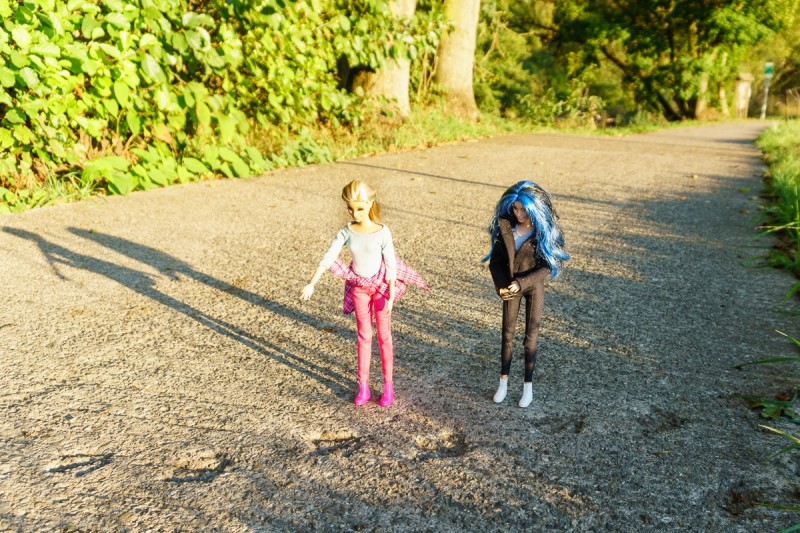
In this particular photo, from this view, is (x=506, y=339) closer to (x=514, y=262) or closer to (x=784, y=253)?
(x=514, y=262)

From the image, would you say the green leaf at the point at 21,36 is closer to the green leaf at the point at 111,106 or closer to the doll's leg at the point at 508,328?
the green leaf at the point at 111,106

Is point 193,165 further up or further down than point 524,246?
further down

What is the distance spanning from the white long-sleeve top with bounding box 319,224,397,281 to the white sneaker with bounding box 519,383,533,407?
808 millimetres

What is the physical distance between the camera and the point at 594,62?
109ft

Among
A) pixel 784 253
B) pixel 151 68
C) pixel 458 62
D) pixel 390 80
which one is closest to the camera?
pixel 784 253

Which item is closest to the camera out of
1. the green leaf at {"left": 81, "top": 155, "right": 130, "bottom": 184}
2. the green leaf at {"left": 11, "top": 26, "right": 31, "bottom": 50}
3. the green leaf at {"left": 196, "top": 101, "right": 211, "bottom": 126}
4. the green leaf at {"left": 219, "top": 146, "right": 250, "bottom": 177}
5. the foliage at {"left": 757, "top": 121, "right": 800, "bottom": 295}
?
the foliage at {"left": 757, "top": 121, "right": 800, "bottom": 295}

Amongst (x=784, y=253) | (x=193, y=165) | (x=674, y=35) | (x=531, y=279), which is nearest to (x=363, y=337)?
(x=531, y=279)

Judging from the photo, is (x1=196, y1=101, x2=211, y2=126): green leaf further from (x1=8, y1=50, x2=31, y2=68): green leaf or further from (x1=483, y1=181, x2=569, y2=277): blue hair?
(x1=483, y1=181, x2=569, y2=277): blue hair

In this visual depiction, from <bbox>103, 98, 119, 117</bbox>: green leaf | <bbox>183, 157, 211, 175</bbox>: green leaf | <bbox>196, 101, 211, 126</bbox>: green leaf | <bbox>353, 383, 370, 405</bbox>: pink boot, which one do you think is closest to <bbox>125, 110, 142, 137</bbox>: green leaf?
<bbox>103, 98, 119, 117</bbox>: green leaf

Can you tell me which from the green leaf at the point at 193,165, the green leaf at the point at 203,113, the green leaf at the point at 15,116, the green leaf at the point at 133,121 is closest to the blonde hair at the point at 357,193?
the green leaf at the point at 15,116

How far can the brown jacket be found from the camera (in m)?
3.18

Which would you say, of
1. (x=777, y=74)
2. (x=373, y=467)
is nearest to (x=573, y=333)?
(x=373, y=467)

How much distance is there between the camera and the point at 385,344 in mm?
3330

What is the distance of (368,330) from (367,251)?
384 mm
